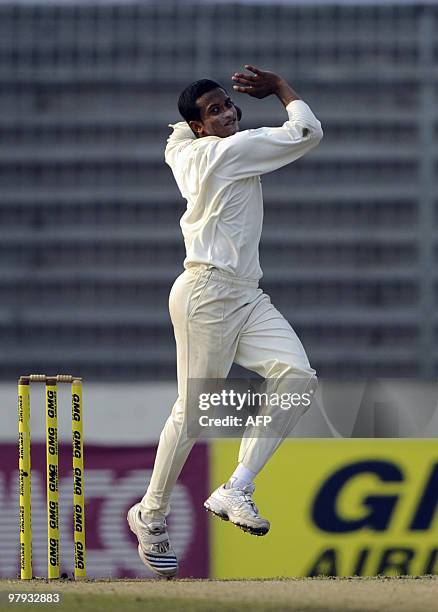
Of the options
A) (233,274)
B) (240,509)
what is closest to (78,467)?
→ (240,509)

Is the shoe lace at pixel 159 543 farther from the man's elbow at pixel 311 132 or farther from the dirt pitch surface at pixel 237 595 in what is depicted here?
the man's elbow at pixel 311 132

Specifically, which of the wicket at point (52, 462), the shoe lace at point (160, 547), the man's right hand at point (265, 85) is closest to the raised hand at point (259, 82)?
the man's right hand at point (265, 85)

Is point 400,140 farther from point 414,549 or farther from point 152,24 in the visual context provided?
point 414,549

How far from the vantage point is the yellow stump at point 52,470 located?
5203mm

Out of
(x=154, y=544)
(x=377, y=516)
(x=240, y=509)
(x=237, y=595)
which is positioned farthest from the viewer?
(x=377, y=516)

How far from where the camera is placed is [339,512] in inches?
242

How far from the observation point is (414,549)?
19.9ft

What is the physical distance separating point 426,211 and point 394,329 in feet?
4.63

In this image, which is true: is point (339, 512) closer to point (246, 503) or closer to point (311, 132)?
point (246, 503)

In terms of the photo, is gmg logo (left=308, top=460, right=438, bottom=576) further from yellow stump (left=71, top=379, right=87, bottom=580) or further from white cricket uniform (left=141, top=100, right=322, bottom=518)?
white cricket uniform (left=141, top=100, right=322, bottom=518)

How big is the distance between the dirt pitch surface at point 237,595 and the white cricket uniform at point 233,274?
487 mm

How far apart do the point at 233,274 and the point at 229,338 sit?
7.8 inches

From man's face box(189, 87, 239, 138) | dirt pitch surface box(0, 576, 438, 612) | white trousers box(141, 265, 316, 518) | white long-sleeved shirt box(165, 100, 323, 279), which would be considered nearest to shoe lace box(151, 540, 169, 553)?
dirt pitch surface box(0, 576, 438, 612)

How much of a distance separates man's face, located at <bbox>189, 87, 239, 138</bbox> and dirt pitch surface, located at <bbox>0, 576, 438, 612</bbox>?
150 cm
